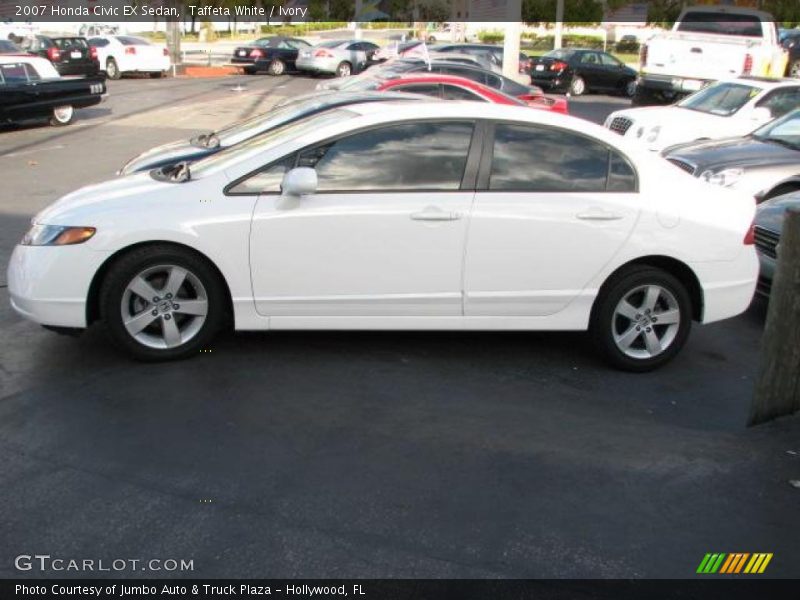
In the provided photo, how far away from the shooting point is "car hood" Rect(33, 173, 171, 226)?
210 inches

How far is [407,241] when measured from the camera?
538cm

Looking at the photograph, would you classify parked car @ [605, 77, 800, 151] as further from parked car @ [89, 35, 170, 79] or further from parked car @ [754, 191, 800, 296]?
parked car @ [89, 35, 170, 79]

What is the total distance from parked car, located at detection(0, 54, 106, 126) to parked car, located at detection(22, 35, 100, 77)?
9.55 metres

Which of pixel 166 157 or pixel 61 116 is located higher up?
pixel 166 157

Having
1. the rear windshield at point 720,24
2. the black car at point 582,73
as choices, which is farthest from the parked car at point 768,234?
the black car at point 582,73

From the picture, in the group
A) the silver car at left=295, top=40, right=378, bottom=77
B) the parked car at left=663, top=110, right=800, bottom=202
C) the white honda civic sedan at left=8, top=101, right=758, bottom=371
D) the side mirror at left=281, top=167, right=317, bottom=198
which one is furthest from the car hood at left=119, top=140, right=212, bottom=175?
the silver car at left=295, top=40, right=378, bottom=77

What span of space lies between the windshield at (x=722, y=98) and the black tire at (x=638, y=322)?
8222 mm

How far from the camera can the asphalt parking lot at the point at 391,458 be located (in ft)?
11.8

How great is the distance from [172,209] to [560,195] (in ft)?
7.44

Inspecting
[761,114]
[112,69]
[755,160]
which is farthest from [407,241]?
[112,69]

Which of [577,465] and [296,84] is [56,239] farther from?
[296,84]

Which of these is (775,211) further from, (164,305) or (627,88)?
(627,88)

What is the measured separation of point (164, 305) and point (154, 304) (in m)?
0.06

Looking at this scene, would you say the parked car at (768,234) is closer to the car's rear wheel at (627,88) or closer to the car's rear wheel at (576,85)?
the car's rear wheel at (576,85)
